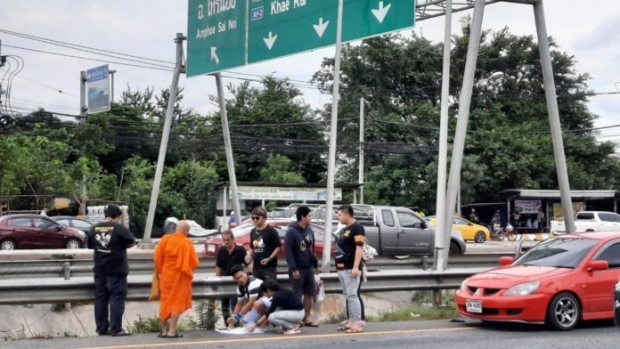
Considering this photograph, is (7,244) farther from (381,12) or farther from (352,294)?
(352,294)

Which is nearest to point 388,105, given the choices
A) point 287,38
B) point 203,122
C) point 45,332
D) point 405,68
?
point 405,68

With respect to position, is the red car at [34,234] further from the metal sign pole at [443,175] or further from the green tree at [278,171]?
the green tree at [278,171]

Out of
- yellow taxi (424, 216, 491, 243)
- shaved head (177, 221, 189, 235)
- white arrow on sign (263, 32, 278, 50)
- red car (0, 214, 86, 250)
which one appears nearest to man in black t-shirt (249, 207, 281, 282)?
shaved head (177, 221, 189, 235)

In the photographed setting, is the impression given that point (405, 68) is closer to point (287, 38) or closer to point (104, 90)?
point (104, 90)

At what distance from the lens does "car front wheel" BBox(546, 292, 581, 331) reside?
11680mm

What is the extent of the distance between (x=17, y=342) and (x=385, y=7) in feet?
32.5

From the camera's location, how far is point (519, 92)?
59.5m

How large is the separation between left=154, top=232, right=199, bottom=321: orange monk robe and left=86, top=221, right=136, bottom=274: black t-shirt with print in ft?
1.88

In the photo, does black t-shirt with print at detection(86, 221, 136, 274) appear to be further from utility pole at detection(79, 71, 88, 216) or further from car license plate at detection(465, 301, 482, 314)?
utility pole at detection(79, 71, 88, 216)

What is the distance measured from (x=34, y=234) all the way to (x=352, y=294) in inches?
896

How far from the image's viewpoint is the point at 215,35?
2198 cm

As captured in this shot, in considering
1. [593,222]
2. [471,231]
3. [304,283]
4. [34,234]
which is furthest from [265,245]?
[593,222]

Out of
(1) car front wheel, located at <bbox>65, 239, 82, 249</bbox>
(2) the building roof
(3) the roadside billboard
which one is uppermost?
(3) the roadside billboard

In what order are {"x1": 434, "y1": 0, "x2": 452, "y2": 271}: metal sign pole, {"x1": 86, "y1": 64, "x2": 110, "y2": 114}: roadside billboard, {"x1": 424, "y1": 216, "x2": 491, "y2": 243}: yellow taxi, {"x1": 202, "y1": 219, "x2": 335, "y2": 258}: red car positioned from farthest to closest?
{"x1": 86, "y1": 64, "x2": 110, "y2": 114}: roadside billboard < {"x1": 424, "y1": 216, "x2": 491, "y2": 243}: yellow taxi < {"x1": 202, "y1": 219, "x2": 335, "y2": 258}: red car < {"x1": 434, "y1": 0, "x2": 452, "y2": 271}: metal sign pole
